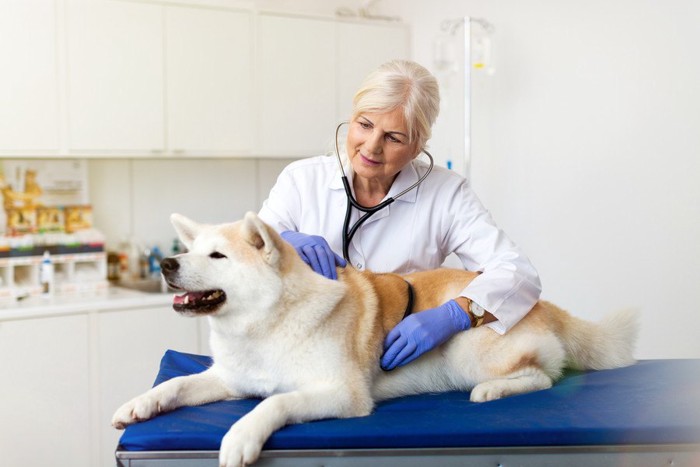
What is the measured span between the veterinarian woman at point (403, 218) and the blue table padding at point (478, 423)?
0.18 meters

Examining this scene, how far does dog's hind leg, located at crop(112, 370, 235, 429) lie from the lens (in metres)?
1.36

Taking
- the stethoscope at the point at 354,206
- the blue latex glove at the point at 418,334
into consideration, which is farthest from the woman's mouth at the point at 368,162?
the blue latex glove at the point at 418,334

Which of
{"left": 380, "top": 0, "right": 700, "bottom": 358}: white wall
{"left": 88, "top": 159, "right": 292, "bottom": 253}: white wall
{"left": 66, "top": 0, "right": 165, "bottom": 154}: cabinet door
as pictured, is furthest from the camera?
{"left": 88, "top": 159, "right": 292, "bottom": 253}: white wall

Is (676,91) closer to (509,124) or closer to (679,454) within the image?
(509,124)

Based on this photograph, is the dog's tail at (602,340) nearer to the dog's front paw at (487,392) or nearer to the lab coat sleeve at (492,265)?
the lab coat sleeve at (492,265)

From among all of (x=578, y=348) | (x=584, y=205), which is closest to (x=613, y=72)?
(x=584, y=205)

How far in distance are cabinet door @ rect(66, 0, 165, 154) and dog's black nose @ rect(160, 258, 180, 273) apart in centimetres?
219

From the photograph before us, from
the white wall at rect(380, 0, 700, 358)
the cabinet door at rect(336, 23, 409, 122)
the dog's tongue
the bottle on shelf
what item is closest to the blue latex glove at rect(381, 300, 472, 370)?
the dog's tongue

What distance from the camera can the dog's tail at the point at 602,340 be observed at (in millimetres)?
1813

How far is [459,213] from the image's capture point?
2.00 m

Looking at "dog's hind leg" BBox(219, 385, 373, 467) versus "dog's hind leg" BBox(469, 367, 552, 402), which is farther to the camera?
"dog's hind leg" BBox(469, 367, 552, 402)

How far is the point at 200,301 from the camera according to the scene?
4.52ft

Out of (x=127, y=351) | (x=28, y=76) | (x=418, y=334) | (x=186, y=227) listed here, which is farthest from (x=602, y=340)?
(x=28, y=76)

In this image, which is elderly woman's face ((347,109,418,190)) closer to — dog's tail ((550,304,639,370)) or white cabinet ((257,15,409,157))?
dog's tail ((550,304,639,370))
